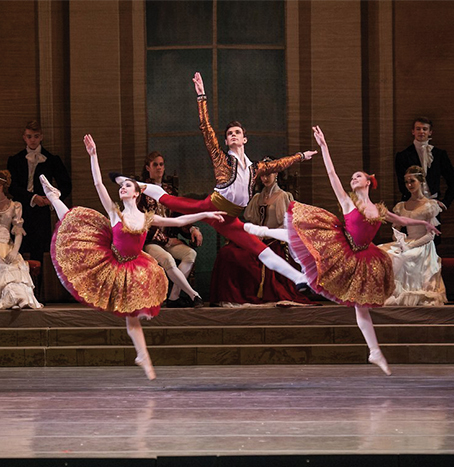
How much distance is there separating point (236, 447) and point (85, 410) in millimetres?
1432

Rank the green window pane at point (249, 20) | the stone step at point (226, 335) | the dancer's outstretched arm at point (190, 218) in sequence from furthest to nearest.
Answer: the green window pane at point (249, 20), the stone step at point (226, 335), the dancer's outstretched arm at point (190, 218)

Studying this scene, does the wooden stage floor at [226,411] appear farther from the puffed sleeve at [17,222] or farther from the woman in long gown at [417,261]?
the puffed sleeve at [17,222]

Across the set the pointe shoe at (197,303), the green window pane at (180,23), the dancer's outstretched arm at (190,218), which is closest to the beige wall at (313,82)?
the green window pane at (180,23)

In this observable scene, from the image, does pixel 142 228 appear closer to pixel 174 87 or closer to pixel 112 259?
pixel 112 259

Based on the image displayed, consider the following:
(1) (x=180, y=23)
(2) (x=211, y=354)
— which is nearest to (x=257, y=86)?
(1) (x=180, y=23)

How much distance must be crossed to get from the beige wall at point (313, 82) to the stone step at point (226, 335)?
227 centimetres

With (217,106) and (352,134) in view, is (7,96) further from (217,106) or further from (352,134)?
(352,134)

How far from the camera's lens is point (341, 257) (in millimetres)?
6891

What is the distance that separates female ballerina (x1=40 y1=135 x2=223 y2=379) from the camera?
266 inches

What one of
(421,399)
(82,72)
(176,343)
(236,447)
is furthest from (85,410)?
(82,72)

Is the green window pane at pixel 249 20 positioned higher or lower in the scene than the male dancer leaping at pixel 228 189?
higher

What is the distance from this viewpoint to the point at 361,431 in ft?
16.7

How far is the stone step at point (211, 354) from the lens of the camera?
8.14m

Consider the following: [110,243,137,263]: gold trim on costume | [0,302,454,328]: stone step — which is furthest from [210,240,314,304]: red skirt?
[110,243,137,263]: gold trim on costume
